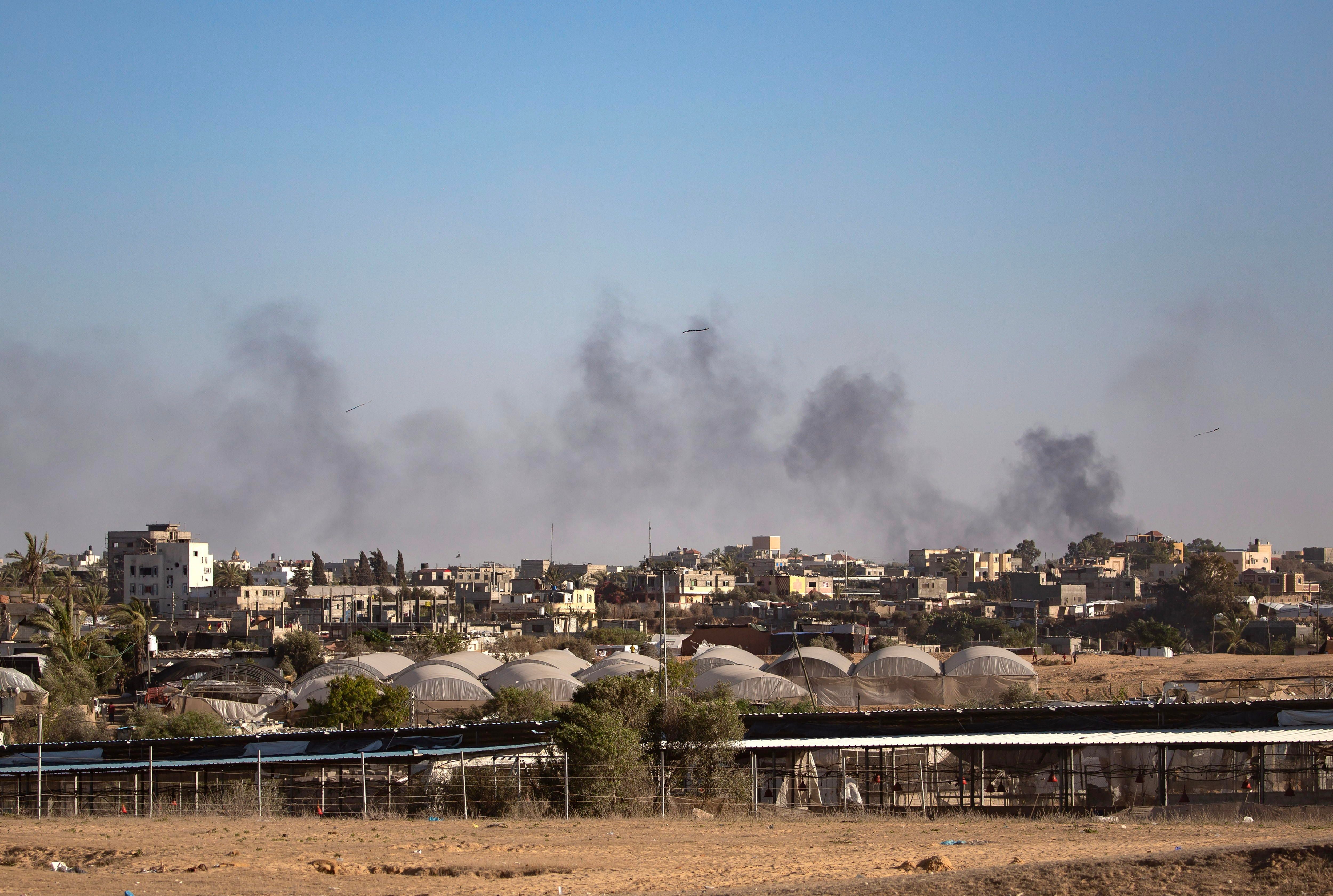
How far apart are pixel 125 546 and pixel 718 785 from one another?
123 m

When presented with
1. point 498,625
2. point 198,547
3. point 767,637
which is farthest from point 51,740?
point 198,547

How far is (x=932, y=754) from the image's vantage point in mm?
27516

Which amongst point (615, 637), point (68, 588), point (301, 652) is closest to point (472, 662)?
point (301, 652)

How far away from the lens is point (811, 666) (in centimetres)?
5178

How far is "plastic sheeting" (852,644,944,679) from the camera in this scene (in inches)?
1986

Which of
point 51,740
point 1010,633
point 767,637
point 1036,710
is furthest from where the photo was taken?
point 1010,633

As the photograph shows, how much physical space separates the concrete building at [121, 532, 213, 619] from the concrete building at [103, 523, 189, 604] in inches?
29.6

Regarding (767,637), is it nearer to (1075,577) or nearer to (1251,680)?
(1251,680)

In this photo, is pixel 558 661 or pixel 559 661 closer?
pixel 558 661

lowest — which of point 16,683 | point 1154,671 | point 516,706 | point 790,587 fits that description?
point 1154,671

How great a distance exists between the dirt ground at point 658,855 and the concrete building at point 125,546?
108 meters

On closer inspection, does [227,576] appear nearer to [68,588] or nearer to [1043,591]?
[68,588]

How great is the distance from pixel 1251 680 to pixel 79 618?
2032 inches

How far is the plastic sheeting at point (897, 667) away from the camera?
50438mm
